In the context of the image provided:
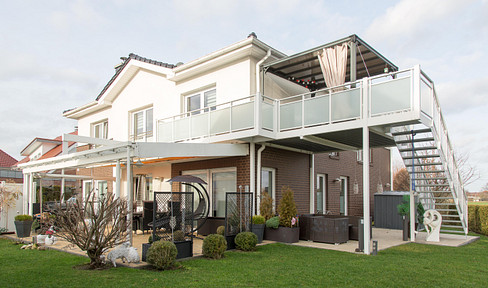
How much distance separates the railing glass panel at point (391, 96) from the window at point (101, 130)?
14.1 metres

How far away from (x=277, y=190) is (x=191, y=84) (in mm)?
5122

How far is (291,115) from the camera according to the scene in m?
11.2

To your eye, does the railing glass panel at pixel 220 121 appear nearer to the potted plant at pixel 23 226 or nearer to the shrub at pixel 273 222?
the shrub at pixel 273 222

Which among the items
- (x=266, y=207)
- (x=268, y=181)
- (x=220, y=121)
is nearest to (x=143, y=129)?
(x=220, y=121)

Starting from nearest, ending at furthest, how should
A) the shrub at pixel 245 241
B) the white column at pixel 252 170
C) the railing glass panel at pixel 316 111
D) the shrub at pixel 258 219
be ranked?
the shrub at pixel 245 241 < the railing glass panel at pixel 316 111 < the shrub at pixel 258 219 < the white column at pixel 252 170

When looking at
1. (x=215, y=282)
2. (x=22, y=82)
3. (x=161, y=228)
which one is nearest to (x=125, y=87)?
(x=22, y=82)

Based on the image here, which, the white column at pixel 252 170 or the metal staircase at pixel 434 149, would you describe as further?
the white column at pixel 252 170

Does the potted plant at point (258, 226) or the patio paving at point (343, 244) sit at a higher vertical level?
the potted plant at point (258, 226)

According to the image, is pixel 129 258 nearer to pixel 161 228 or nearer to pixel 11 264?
pixel 161 228

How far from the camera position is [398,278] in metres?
6.66

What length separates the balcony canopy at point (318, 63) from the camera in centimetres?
1072

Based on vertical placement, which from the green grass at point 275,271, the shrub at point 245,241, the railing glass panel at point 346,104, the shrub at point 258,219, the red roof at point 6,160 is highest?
the railing glass panel at point 346,104

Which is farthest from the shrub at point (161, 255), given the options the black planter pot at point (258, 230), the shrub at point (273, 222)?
the shrub at point (273, 222)

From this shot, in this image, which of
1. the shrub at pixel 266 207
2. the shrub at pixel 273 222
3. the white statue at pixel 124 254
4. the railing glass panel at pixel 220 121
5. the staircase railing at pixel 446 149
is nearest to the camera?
the white statue at pixel 124 254
